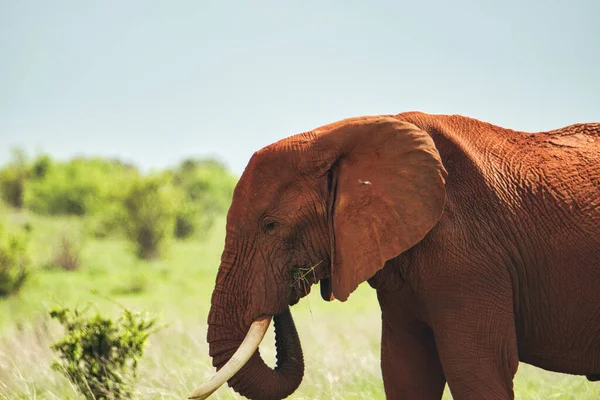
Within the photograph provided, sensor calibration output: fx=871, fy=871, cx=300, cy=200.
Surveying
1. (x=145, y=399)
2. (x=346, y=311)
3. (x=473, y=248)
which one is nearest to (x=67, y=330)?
(x=145, y=399)

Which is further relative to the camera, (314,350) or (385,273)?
(314,350)

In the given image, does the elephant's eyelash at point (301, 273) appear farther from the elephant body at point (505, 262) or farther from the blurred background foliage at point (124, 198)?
the blurred background foliage at point (124, 198)

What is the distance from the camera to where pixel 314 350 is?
9.88 metres

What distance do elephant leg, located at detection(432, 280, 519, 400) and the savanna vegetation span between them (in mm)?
832

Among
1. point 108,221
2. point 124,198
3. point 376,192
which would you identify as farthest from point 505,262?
point 108,221

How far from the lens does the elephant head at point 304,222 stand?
196 inches

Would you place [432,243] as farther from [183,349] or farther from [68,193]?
[68,193]

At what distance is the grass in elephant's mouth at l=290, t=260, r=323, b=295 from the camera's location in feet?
16.8

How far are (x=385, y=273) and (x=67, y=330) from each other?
3771 millimetres

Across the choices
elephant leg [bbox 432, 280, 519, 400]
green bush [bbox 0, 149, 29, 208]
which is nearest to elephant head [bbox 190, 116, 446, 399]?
elephant leg [bbox 432, 280, 519, 400]

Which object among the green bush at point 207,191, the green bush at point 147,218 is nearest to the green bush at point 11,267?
the green bush at point 147,218

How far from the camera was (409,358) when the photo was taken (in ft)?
18.4

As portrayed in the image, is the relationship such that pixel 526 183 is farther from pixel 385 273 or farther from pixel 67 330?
pixel 67 330

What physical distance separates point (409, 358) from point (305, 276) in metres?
0.98
